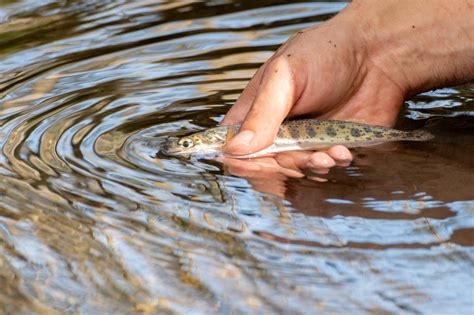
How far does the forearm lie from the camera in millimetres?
5633

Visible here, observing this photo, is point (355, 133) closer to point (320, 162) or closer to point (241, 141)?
point (320, 162)

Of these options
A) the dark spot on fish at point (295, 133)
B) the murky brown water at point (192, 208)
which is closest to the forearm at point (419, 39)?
the murky brown water at point (192, 208)

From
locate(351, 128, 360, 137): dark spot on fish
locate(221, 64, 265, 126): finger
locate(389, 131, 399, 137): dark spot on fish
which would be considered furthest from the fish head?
locate(389, 131, 399, 137): dark spot on fish

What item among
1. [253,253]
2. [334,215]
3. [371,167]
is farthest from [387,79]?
[253,253]

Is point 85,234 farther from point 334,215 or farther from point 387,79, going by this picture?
point 387,79

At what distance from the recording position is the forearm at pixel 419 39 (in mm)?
5633

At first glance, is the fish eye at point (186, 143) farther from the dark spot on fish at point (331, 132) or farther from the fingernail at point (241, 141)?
the dark spot on fish at point (331, 132)

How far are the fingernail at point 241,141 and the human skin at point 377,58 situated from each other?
379mm

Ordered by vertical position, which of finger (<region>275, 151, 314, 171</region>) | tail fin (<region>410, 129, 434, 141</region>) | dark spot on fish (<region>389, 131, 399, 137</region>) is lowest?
tail fin (<region>410, 129, 434, 141</region>)

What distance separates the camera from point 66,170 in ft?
15.1

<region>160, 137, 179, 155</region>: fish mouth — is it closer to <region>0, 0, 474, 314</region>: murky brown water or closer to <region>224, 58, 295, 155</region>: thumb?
<region>0, 0, 474, 314</region>: murky brown water

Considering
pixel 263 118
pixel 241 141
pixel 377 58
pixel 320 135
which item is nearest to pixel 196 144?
pixel 241 141

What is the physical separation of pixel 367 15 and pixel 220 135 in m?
1.30

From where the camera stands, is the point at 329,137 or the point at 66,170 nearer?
the point at 66,170
